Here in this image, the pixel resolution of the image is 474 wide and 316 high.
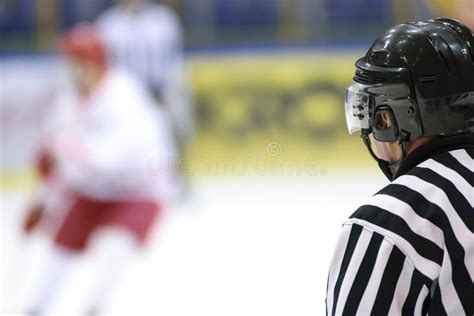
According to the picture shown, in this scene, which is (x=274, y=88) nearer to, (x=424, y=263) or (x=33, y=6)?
(x=33, y=6)

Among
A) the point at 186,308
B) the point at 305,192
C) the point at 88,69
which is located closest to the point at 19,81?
the point at 305,192

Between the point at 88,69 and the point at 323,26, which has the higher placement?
→ the point at 88,69

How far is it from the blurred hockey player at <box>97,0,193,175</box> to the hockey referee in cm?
540

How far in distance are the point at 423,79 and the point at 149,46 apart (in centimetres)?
555

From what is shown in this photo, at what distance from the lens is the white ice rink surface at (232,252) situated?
377 centimetres

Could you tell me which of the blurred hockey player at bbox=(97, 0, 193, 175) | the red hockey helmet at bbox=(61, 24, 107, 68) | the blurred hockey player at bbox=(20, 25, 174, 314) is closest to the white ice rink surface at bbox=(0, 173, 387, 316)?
the blurred hockey player at bbox=(20, 25, 174, 314)

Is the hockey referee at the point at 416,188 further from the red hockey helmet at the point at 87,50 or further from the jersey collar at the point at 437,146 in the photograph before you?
the red hockey helmet at the point at 87,50

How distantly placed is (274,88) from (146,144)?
11.1 feet

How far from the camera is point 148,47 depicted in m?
6.71

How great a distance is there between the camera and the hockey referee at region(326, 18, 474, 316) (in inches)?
47.5

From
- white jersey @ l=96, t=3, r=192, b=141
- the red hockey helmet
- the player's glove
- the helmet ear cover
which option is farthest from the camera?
white jersey @ l=96, t=3, r=192, b=141

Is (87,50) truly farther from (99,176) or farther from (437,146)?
(437,146)

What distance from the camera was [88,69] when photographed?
3.87 m

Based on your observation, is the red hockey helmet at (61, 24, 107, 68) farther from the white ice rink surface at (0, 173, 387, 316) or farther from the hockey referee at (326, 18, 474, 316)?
the hockey referee at (326, 18, 474, 316)
